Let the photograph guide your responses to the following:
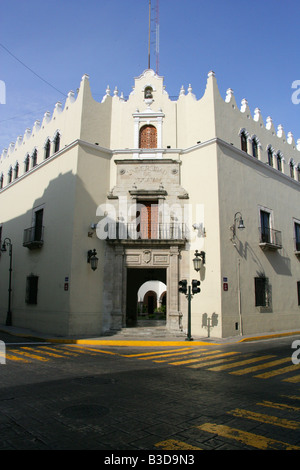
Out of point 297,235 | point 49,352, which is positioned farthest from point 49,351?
point 297,235

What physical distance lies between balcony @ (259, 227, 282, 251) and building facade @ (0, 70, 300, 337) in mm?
88

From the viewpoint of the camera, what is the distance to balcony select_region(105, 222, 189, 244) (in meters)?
17.6

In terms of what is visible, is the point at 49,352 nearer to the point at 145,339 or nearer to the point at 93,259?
the point at 145,339

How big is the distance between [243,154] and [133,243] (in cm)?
791

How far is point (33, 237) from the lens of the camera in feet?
67.6

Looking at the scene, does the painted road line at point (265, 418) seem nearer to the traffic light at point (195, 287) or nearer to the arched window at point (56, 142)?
the traffic light at point (195, 287)

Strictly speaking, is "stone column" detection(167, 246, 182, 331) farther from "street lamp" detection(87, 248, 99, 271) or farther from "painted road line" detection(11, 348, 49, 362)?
"painted road line" detection(11, 348, 49, 362)

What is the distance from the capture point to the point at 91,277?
1730 cm

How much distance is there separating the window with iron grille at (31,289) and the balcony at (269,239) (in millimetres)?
12868

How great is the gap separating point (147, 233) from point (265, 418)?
1379 centimetres

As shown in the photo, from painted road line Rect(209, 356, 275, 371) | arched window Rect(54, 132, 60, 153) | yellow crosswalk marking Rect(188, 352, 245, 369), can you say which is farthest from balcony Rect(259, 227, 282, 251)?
arched window Rect(54, 132, 60, 153)

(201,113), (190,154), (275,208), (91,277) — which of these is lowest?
(91,277)

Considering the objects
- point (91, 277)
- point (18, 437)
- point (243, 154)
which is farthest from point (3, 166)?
point (18, 437)
